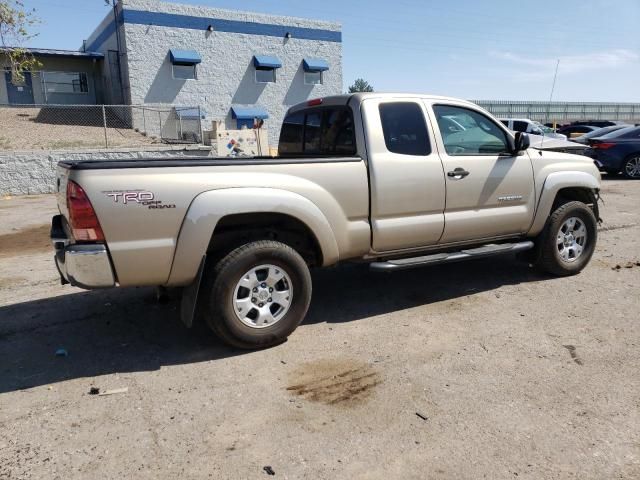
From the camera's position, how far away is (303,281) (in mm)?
4160

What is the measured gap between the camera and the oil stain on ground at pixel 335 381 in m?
3.42

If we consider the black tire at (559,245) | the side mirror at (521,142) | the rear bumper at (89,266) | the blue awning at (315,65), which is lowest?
the black tire at (559,245)

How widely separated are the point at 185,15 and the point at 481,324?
2478 cm

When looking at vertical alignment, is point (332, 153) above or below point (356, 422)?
above

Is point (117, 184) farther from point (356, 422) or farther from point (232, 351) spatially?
point (356, 422)

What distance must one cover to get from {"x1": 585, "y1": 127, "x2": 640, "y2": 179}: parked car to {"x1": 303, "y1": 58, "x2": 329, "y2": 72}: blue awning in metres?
16.5

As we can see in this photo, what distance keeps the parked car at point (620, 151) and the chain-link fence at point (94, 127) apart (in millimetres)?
12680

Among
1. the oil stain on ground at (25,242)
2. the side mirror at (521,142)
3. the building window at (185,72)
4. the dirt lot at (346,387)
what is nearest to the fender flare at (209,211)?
the dirt lot at (346,387)

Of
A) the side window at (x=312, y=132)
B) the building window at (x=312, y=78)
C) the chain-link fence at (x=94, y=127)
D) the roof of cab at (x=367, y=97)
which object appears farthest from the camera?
the building window at (x=312, y=78)

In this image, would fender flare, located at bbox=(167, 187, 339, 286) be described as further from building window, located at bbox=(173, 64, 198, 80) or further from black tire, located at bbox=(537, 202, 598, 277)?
building window, located at bbox=(173, 64, 198, 80)

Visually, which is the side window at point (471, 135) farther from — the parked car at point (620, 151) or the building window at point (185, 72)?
the building window at point (185, 72)

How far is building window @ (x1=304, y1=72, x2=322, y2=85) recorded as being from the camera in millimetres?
28500

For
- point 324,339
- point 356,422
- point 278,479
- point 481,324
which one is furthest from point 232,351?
point 481,324

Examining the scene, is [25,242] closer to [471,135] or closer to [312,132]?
[312,132]
